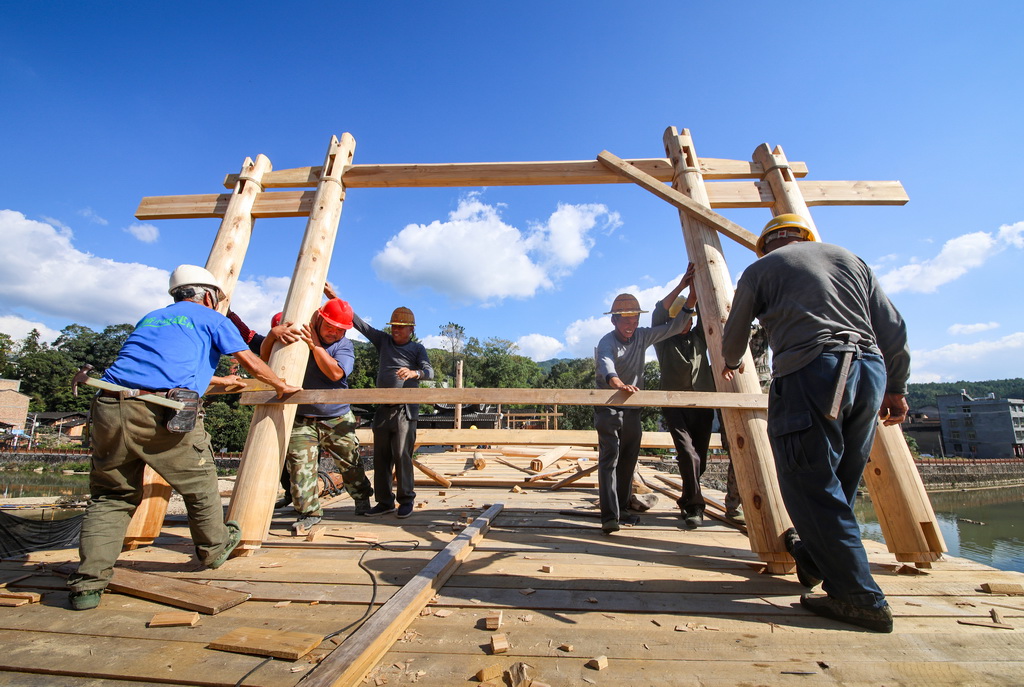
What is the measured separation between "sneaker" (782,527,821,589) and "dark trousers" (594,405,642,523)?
114 cm

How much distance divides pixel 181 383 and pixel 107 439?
372mm

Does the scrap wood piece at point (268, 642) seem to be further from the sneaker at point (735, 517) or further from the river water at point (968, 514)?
the river water at point (968, 514)

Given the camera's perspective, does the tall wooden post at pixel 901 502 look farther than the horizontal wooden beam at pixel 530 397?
No

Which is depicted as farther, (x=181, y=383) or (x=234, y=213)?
(x=234, y=213)

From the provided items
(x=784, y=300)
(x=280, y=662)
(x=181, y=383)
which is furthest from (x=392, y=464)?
(x=784, y=300)

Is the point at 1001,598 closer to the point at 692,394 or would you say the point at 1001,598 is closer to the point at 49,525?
the point at 692,394

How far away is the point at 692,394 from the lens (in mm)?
2793

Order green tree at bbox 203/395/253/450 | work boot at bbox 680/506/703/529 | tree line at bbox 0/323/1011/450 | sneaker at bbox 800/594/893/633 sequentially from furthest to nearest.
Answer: tree line at bbox 0/323/1011/450 → green tree at bbox 203/395/253/450 → work boot at bbox 680/506/703/529 → sneaker at bbox 800/594/893/633

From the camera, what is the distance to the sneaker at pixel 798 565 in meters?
2.12

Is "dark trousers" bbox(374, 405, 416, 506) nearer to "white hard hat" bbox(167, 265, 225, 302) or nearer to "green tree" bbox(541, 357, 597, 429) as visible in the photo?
"white hard hat" bbox(167, 265, 225, 302)

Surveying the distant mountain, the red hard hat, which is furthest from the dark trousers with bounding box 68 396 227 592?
the distant mountain

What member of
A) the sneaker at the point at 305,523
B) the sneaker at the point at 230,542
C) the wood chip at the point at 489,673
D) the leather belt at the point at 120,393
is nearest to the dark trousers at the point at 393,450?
the sneaker at the point at 305,523

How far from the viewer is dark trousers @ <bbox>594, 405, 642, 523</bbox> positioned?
338 centimetres

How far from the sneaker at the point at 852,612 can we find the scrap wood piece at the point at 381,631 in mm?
1573
